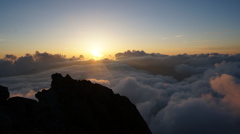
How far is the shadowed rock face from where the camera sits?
31.1 m

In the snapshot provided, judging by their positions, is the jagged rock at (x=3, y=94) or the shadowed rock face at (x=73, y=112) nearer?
the shadowed rock face at (x=73, y=112)

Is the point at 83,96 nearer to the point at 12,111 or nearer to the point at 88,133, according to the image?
the point at 88,133

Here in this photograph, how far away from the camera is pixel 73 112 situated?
119 feet

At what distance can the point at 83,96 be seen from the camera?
4238cm

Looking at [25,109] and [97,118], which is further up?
[25,109]

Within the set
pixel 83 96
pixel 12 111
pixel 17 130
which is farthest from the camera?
pixel 83 96

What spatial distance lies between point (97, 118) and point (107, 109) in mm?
4640

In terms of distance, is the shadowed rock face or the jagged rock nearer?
the shadowed rock face

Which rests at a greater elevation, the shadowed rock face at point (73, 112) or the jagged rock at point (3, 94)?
the jagged rock at point (3, 94)

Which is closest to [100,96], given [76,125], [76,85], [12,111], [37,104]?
[76,85]

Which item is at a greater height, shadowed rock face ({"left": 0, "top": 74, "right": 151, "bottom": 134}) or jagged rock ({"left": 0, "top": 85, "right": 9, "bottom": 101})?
jagged rock ({"left": 0, "top": 85, "right": 9, "bottom": 101})

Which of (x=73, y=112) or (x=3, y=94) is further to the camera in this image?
(x=73, y=112)

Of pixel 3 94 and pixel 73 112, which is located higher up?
pixel 3 94

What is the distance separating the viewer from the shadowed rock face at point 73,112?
31.1 meters
